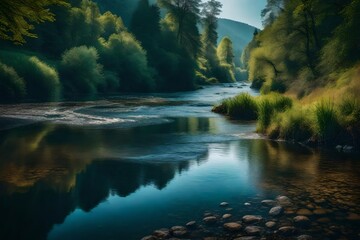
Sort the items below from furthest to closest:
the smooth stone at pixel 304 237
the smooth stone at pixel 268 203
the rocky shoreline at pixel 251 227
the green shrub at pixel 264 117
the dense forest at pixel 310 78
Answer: the green shrub at pixel 264 117
the dense forest at pixel 310 78
the smooth stone at pixel 268 203
the rocky shoreline at pixel 251 227
the smooth stone at pixel 304 237

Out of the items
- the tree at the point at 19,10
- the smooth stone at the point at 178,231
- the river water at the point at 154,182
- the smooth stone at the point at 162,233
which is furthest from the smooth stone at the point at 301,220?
the tree at the point at 19,10

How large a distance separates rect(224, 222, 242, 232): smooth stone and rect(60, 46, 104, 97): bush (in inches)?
1828

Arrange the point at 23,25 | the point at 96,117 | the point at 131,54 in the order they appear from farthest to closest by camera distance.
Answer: the point at 131,54 < the point at 96,117 < the point at 23,25

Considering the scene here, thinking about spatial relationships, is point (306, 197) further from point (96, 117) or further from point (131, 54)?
point (131, 54)

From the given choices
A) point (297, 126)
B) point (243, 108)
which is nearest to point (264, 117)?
point (297, 126)

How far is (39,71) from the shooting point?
42688mm

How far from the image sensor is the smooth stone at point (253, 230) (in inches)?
291

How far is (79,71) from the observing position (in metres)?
52.6

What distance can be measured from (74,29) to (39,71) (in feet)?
89.4

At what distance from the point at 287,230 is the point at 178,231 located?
2028 mm

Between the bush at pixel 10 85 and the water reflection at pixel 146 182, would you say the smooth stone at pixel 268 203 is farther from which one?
the bush at pixel 10 85

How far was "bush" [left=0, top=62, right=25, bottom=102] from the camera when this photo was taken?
37.2m

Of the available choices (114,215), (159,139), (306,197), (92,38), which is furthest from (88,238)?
(92,38)

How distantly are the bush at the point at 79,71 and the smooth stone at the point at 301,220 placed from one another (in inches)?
1832
